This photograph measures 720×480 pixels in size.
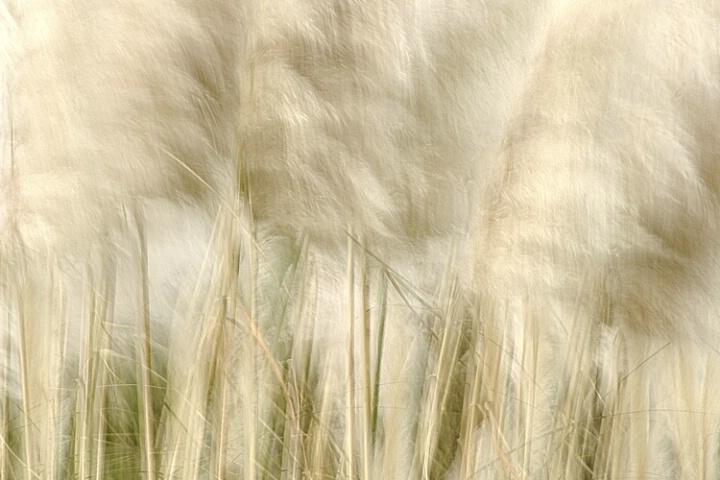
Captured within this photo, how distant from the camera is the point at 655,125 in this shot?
0.54 metres

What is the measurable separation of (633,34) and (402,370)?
11.7 inches

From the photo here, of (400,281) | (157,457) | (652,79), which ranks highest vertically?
(652,79)

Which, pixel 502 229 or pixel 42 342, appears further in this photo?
pixel 42 342

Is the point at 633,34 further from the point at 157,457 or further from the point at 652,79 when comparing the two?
the point at 157,457

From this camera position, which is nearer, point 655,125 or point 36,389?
point 655,125

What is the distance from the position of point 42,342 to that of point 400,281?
307 millimetres

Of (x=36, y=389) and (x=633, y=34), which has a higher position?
(x=633, y=34)

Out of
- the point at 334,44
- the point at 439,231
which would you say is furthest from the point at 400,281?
the point at 334,44

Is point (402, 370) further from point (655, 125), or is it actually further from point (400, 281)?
point (655, 125)

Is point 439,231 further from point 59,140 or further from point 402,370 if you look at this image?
point 59,140

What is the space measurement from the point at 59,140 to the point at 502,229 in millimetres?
333

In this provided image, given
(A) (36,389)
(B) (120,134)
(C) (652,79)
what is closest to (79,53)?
(B) (120,134)

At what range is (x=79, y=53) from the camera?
22.8 inches

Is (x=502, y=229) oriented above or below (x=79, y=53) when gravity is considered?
below
